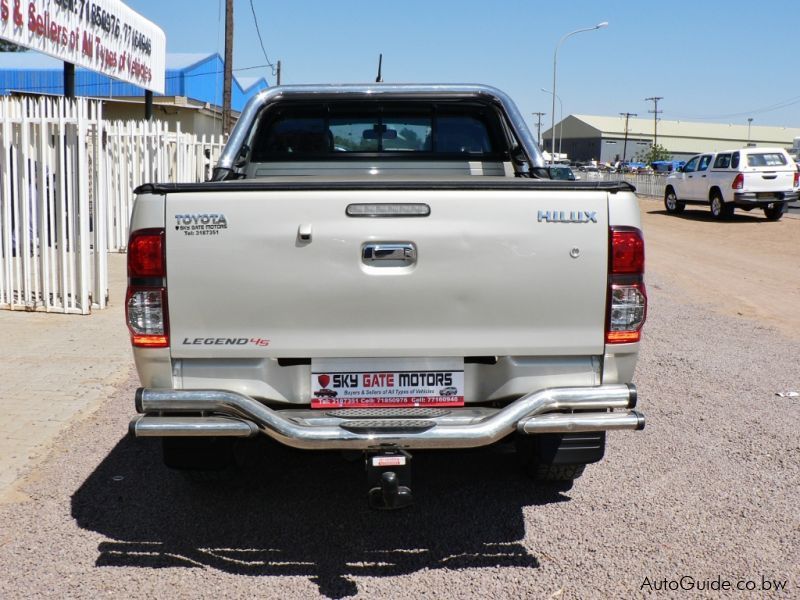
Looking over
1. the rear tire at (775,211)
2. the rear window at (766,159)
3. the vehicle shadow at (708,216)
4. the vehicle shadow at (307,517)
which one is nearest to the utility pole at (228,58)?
the vehicle shadow at (708,216)

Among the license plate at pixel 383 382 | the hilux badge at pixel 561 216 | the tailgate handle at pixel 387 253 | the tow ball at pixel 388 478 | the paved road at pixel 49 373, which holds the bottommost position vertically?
the paved road at pixel 49 373

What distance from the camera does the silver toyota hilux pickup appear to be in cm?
341

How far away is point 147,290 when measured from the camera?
11.3ft

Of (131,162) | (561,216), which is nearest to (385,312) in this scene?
(561,216)

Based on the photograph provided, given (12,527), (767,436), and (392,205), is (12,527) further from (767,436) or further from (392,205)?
(767,436)

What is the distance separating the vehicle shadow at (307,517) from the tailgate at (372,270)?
0.91 metres

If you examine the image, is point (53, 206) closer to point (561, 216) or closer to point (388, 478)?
point (388, 478)

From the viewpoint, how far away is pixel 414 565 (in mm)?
3746

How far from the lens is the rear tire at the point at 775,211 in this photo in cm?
2325

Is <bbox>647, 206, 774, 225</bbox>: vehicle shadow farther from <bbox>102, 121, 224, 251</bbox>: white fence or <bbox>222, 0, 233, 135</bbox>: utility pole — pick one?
<bbox>102, 121, 224, 251</bbox>: white fence

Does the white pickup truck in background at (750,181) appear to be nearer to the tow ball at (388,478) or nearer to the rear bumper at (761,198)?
the rear bumper at (761,198)

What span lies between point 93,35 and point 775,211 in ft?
59.2

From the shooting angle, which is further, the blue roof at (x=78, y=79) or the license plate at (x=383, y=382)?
the blue roof at (x=78, y=79)

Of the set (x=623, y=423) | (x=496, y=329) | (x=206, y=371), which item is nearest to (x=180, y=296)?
(x=206, y=371)
